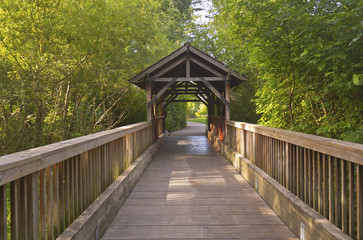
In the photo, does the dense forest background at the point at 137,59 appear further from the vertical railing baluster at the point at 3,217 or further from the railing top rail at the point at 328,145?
the vertical railing baluster at the point at 3,217

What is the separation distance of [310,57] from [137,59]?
10040mm

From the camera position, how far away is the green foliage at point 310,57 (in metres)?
4.21

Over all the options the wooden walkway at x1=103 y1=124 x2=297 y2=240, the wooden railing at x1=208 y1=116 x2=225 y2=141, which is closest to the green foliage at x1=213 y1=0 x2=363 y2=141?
the wooden walkway at x1=103 y1=124 x2=297 y2=240

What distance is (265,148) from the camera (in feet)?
16.1

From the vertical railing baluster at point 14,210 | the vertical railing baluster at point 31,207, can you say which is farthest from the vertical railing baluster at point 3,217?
the vertical railing baluster at point 31,207

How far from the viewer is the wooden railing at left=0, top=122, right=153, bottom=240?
5.92 feet

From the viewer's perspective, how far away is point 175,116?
85.9ft

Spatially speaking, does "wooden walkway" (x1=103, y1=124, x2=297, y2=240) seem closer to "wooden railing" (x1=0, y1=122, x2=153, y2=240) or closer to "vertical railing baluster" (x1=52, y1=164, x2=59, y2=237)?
"wooden railing" (x1=0, y1=122, x2=153, y2=240)

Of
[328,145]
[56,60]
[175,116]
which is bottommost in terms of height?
[328,145]

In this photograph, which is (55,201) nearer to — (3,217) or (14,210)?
(14,210)

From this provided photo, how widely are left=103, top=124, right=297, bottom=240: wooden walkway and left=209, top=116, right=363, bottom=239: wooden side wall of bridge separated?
53 cm

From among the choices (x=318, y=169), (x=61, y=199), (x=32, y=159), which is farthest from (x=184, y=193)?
(x=32, y=159)

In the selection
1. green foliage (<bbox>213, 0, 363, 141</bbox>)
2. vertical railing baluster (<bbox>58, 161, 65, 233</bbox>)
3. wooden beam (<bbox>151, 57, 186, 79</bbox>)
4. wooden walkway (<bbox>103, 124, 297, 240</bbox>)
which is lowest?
wooden walkway (<bbox>103, 124, 297, 240</bbox>)

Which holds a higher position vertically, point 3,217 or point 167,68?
point 167,68
